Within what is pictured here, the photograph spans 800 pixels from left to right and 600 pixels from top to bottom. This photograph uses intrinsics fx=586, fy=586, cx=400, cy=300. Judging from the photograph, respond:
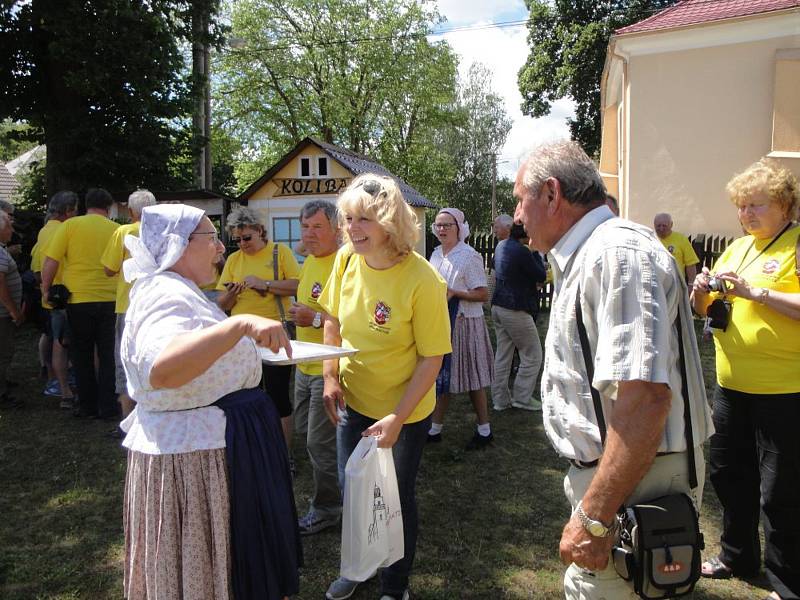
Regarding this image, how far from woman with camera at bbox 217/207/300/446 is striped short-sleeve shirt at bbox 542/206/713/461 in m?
2.52

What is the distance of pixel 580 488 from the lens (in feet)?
5.56

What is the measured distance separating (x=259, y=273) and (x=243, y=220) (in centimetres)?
38

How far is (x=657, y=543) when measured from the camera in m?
1.50

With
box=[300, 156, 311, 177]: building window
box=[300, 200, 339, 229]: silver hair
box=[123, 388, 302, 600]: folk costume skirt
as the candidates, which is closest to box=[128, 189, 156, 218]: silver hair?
box=[300, 200, 339, 229]: silver hair

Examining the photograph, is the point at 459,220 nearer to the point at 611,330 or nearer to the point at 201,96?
the point at 611,330

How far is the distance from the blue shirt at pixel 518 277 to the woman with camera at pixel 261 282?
223cm

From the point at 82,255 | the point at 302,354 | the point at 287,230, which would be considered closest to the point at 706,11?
the point at 287,230

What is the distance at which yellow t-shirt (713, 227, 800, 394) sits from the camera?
8.43 ft

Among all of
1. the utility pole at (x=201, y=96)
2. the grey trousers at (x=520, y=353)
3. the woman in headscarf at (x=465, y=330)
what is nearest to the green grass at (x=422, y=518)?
the woman in headscarf at (x=465, y=330)

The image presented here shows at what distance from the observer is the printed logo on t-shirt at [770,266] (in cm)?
264

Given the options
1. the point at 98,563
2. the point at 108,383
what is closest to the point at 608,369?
the point at 98,563

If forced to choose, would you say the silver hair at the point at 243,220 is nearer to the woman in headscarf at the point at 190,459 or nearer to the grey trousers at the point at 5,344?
the woman in headscarf at the point at 190,459

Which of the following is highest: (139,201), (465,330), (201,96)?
(201,96)

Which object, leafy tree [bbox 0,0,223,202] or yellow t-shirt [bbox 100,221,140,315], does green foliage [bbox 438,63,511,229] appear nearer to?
leafy tree [bbox 0,0,223,202]
